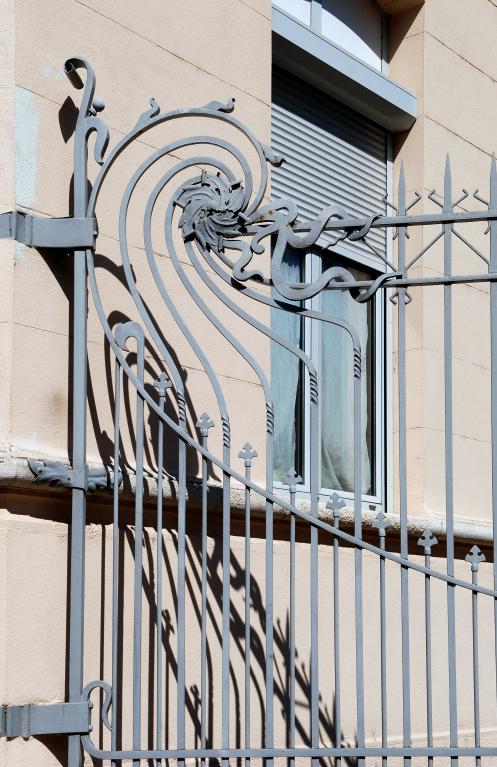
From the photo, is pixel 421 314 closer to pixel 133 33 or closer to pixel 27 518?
pixel 133 33

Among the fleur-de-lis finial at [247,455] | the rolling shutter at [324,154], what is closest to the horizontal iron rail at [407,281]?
the fleur-de-lis finial at [247,455]

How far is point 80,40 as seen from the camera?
5.52 m

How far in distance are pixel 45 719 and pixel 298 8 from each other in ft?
13.9

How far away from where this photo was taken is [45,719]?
483 centimetres

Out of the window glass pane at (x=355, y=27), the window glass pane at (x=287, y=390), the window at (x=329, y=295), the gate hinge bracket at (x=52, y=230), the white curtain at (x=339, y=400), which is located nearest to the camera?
the gate hinge bracket at (x=52, y=230)

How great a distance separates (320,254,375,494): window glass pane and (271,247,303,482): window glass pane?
0.24m

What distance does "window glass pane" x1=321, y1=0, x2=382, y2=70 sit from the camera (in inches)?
307

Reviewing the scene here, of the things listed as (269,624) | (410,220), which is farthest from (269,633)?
(410,220)

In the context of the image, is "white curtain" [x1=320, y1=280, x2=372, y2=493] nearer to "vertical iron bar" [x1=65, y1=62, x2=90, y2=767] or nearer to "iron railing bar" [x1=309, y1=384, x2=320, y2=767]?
"iron railing bar" [x1=309, y1=384, x2=320, y2=767]

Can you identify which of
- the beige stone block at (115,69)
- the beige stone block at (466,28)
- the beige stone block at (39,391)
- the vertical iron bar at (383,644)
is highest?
the beige stone block at (466,28)

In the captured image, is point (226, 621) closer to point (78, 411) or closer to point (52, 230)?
point (78, 411)

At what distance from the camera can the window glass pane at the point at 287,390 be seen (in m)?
7.01

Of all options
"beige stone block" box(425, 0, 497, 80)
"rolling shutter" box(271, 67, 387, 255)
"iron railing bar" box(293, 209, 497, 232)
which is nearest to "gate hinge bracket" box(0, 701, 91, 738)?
"iron railing bar" box(293, 209, 497, 232)

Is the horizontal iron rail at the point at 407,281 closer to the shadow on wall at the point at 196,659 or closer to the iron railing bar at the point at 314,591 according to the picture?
the iron railing bar at the point at 314,591
